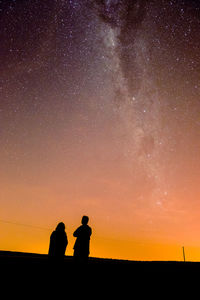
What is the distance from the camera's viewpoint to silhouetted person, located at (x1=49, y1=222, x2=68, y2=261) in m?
6.18

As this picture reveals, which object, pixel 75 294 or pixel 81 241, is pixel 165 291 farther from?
pixel 81 241

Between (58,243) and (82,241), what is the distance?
612 millimetres

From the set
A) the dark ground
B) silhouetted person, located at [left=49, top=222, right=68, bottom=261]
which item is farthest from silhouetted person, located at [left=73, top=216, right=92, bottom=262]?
the dark ground

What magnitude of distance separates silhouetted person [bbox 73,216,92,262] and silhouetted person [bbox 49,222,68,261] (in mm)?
319

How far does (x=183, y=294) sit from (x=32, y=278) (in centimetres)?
254

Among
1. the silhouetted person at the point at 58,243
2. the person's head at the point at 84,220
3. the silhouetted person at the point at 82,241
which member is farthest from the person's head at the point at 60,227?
the person's head at the point at 84,220

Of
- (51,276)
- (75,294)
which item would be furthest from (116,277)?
(75,294)

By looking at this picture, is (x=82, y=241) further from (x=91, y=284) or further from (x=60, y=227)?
(x=91, y=284)

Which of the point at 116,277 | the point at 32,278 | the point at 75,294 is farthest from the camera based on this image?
the point at 116,277

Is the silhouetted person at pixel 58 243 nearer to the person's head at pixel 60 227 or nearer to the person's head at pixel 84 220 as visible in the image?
the person's head at pixel 60 227

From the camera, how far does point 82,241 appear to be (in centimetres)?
648

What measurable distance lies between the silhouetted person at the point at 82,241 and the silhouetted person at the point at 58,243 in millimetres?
319

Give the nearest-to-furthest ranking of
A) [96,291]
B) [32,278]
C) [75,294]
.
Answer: [75,294]
[96,291]
[32,278]

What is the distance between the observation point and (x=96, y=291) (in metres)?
4.09
